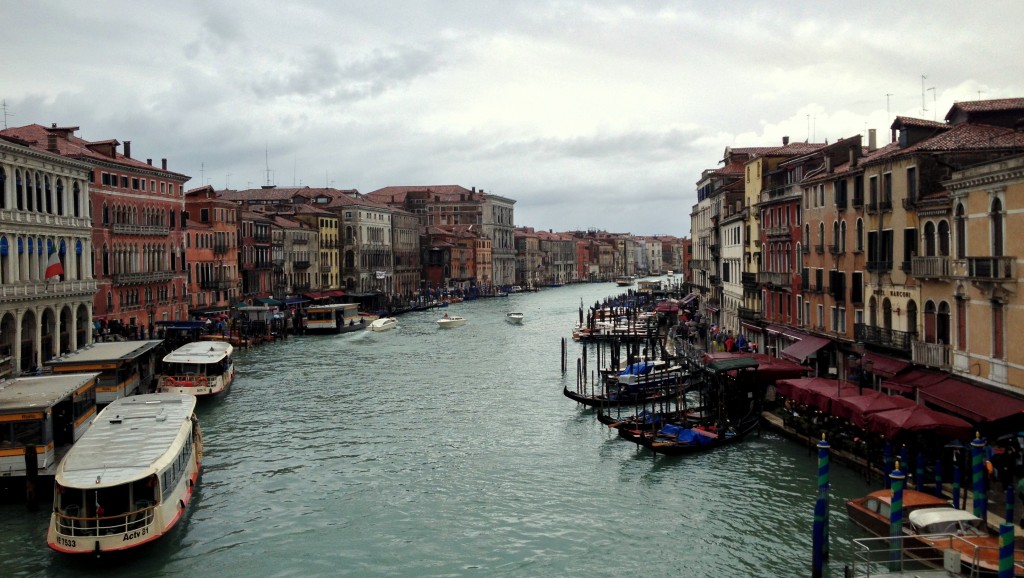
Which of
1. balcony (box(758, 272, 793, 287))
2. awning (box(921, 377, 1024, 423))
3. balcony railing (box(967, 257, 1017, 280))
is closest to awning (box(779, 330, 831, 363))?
balcony (box(758, 272, 793, 287))

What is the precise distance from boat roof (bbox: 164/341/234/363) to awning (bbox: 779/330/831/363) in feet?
54.4

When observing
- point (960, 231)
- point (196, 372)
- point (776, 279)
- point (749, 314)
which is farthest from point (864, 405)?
point (196, 372)

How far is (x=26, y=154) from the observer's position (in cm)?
2547

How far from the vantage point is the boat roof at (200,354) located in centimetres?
2619

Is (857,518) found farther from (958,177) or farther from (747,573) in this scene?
(958,177)

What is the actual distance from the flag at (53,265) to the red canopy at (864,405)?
22.1 metres

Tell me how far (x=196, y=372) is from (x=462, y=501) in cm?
1299

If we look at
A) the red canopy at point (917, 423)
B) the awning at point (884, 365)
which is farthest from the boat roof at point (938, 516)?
the awning at point (884, 365)

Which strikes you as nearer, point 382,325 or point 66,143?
point 66,143

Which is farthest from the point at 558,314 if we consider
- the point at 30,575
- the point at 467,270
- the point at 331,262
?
the point at 30,575

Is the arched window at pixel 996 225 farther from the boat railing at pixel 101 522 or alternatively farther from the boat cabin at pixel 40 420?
the boat cabin at pixel 40 420

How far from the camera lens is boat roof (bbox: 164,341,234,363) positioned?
2619cm

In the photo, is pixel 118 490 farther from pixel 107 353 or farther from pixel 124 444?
pixel 107 353

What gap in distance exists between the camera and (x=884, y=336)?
20.4 m
